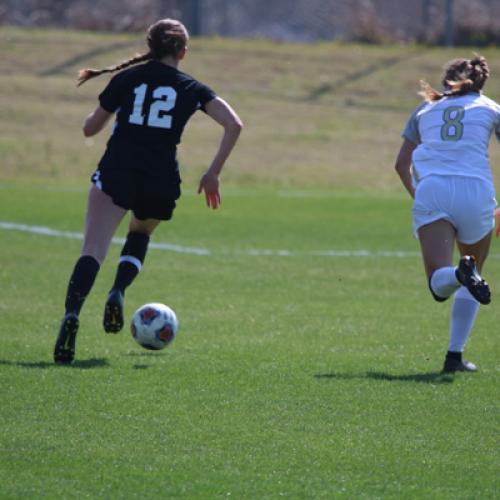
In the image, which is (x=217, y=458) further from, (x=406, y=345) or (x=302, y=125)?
(x=302, y=125)

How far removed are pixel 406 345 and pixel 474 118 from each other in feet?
5.54

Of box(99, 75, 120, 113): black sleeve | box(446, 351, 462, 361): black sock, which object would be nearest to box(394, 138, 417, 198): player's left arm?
box(446, 351, 462, 361): black sock

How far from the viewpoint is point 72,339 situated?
6633 millimetres

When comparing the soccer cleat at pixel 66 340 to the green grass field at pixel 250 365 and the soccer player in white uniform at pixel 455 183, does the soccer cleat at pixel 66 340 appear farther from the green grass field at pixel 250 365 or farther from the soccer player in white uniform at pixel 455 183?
the soccer player in white uniform at pixel 455 183

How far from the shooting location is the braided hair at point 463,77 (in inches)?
273

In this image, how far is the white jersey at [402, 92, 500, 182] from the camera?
6836 mm

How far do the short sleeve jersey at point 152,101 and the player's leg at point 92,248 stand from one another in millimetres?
371

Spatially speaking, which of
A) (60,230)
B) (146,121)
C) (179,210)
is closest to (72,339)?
(146,121)

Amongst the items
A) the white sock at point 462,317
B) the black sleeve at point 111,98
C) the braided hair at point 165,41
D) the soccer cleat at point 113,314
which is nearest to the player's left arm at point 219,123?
the braided hair at point 165,41

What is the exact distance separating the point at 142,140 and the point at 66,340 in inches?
47.9

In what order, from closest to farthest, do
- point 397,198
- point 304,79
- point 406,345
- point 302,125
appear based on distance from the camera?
point 406,345 → point 397,198 → point 302,125 → point 304,79

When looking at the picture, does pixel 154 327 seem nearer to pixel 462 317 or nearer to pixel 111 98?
pixel 111 98

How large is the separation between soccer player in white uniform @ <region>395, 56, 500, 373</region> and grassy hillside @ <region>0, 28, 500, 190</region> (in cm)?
1453

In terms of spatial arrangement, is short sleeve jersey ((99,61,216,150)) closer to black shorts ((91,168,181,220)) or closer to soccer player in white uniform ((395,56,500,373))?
black shorts ((91,168,181,220))
